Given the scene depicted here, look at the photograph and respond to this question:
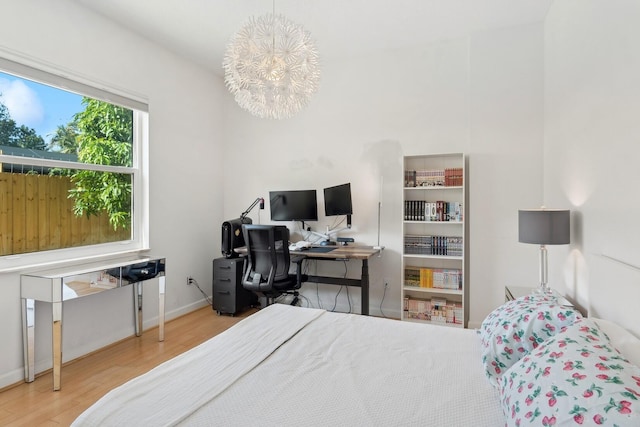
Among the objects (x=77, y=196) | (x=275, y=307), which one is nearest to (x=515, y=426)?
(x=275, y=307)

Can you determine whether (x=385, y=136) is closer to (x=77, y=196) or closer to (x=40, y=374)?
(x=77, y=196)

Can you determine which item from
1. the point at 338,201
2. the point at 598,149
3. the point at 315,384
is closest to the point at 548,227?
the point at 598,149

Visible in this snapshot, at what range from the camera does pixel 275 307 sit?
2.26 m

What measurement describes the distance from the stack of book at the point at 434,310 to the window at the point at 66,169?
2.83 m

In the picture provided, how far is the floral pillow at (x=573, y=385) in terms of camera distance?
794mm

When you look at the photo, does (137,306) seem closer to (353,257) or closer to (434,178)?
(353,257)

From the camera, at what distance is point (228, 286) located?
3.89m

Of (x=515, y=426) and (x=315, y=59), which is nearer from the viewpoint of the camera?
(x=515, y=426)

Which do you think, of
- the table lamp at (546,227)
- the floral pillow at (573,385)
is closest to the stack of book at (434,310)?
the table lamp at (546,227)

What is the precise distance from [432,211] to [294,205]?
60.9 inches

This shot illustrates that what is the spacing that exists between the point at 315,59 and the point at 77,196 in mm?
2334

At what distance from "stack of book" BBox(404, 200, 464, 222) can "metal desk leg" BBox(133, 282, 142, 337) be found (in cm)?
274

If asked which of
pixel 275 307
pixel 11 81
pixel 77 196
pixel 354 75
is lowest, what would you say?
pixel 275 307

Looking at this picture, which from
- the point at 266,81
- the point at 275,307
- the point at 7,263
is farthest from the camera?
the point at 7,263
